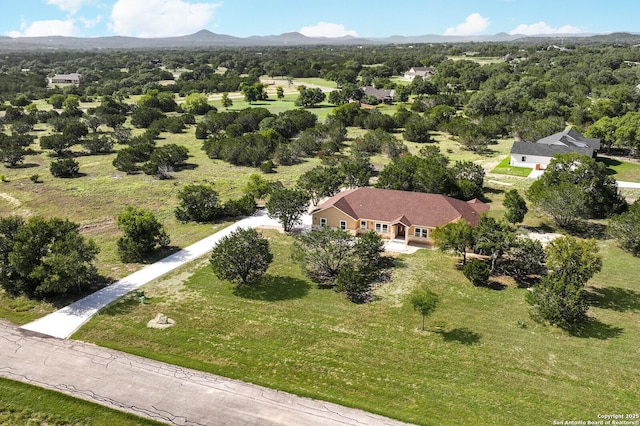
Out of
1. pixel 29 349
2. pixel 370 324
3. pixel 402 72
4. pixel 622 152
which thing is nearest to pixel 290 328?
pixel 370 324

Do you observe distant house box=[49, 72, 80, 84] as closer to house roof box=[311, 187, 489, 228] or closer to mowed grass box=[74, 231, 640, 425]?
house roof box=[311, 187, 489, 228]

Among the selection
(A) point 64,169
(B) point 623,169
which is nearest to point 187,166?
(A) point 64,169

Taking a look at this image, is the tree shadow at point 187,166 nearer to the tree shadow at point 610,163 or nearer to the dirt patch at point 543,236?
the dirt patch at point 543,236

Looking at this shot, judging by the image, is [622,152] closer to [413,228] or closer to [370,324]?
[413,228]

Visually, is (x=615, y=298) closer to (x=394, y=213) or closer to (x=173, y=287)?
(x=394, y=213)

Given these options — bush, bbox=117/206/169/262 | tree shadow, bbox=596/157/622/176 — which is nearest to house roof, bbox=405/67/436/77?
tree shadow, bbox=596/157/622/176

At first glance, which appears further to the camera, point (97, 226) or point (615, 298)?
point (97, 226)

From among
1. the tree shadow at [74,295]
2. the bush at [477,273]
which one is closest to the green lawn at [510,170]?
the bush at [477,273]
